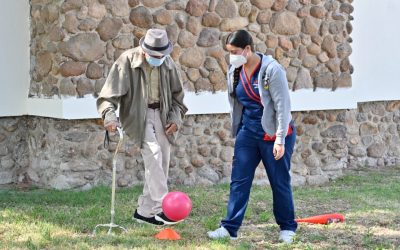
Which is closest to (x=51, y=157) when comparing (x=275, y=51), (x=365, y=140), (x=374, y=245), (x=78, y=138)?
(x=78, y=138)

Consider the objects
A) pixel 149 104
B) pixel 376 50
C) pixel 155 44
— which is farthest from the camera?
pixel 376 50

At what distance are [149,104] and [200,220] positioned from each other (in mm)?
Result: 1274

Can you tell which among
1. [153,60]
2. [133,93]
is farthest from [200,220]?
[153,60]

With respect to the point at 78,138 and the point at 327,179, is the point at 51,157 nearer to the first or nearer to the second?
the point at 78,138

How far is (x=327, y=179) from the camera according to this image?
10078 millimetres

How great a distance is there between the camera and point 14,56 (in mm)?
8953

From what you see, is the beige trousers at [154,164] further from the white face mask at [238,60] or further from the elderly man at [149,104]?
the white face mask at [238,60]

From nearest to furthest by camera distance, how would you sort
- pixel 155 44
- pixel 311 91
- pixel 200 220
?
pixel 155 44, pixel 200 220, pixel 311 91

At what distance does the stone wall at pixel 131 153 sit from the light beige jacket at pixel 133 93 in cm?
204

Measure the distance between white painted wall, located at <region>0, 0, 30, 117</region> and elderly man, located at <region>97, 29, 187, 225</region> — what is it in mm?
2786

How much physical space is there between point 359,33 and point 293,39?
2.03 meters

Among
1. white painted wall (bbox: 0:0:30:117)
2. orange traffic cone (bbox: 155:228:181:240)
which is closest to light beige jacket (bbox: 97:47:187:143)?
orange traffic cone (bbox: 155:228:181:240)

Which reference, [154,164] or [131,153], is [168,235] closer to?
[154,164]

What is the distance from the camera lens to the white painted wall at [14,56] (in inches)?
350
